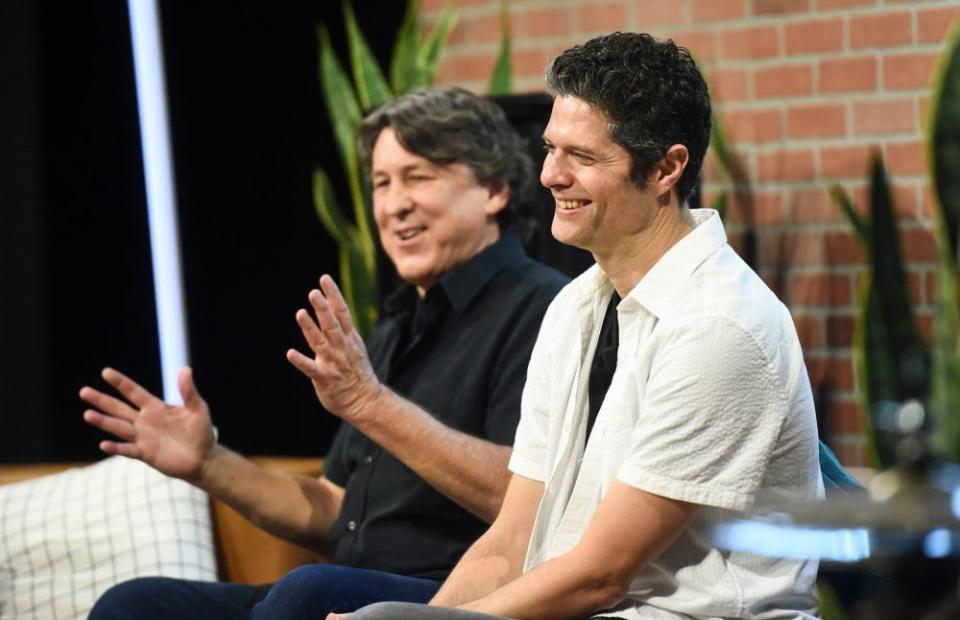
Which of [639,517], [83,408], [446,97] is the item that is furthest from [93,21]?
[639,517]

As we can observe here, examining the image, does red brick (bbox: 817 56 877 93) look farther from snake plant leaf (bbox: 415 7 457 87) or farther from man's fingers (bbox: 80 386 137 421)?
man's fingers (bbox: 80 386 137 421)

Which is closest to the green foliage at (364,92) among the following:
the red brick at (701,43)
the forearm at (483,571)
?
the red brick at (701,43)

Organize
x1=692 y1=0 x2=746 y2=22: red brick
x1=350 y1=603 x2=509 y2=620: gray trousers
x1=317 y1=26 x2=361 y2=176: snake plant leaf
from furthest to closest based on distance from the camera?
1. x1=317 y1=26 x2=361 y2=176: snake plant leaf
2. x1=692 y1=0 x2=746 y2=22: red brick
3. x1=350 y1=603 x2=509 y2=620: gray trousers

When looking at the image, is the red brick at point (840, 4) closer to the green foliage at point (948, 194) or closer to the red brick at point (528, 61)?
the green foliage at point (948, 194)

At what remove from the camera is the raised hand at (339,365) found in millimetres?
2143

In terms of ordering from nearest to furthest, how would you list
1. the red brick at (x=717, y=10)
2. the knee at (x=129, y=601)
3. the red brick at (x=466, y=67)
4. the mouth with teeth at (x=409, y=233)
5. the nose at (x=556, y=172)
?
the nose at (x=556, y=172)
the knee at (x=129, y=601)
the mouth with teeth at (x=409, y=233)
the red brick at (x=717, y=10)
the red brick at (x=466, y=67)

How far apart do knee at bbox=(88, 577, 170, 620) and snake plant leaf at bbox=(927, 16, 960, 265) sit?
165cm

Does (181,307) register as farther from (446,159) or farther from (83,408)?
(446,159)

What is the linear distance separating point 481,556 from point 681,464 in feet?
1.44

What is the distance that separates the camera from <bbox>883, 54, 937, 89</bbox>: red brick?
3.06 m

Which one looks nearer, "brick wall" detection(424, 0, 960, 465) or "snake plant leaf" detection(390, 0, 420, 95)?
"brick wall" detection(424, 0, 960, 465)

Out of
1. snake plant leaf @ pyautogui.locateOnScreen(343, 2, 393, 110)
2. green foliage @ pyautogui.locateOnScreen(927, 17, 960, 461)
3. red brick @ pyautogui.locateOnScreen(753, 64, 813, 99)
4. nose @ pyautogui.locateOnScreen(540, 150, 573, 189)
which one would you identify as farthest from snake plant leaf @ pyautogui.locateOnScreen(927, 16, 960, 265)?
snake plant leaf @ pyautogui.locateOnScreen(343, 2, 393, 110)

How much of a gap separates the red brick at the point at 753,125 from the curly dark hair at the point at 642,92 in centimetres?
151

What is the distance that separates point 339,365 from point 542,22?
6.02ft
